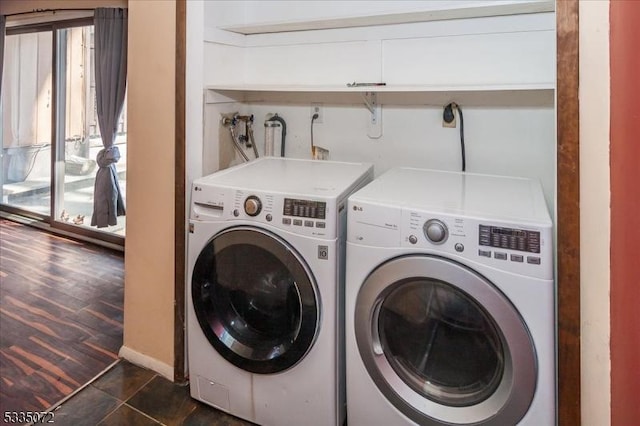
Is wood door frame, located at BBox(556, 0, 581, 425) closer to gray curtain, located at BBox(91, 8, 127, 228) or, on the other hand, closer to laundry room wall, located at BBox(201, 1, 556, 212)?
laundry room wall, located at BBox(201, 1, 556, 212)

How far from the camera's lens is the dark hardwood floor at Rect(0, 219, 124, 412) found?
1939 mm

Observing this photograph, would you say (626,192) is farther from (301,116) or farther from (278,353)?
(301,116)

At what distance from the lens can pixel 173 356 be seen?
195 centimetres

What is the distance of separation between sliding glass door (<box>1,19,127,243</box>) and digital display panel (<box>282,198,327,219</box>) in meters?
2.59

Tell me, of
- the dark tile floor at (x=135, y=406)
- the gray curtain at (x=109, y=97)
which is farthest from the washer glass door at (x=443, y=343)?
the gray curtain at (x=109, y=97)

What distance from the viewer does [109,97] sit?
3.37 meters

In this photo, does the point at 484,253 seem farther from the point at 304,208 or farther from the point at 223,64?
the point at 223,64

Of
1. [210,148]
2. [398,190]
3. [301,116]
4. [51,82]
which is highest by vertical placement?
[51,82]

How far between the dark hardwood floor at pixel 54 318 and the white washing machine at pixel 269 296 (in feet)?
2.25

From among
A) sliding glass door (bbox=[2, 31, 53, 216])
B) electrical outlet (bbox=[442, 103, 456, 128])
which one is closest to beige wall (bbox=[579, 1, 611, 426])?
electrical outlet (bbox=[442, 103, 456, 128])

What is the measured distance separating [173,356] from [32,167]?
11.9 feet

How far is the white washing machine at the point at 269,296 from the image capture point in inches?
59.2

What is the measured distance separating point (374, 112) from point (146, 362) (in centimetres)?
167

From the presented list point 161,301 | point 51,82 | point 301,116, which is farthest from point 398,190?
point 51,82
